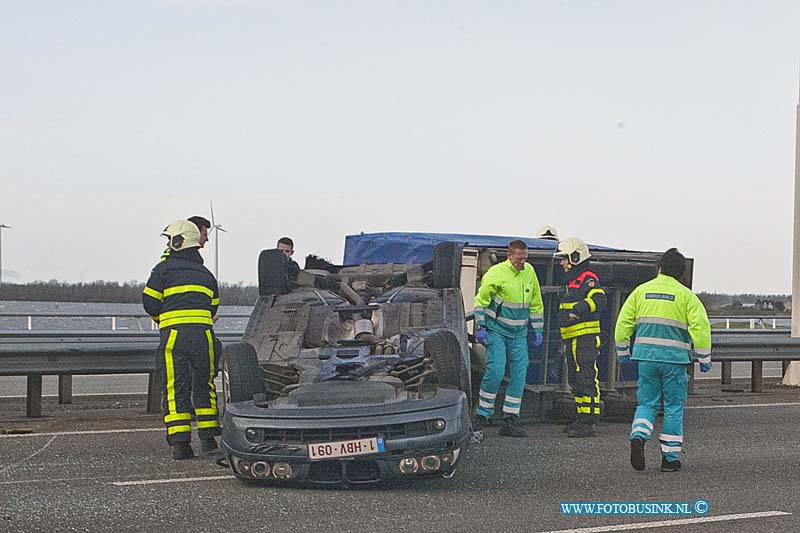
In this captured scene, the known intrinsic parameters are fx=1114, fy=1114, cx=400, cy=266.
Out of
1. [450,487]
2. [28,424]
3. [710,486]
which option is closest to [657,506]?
[710,486]

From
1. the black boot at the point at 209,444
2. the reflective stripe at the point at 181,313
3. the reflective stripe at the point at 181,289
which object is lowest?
the black boot at the point at 209,444

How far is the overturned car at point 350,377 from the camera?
283 inches

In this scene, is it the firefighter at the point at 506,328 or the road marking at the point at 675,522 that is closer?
the road marking at the point at 675,522

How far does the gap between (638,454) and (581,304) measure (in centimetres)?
238

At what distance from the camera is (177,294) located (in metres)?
9.01

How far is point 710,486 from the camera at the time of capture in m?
7.80

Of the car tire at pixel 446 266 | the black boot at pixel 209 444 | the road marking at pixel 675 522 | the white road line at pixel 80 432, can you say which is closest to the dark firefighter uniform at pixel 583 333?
the car tire at pixel 446 266

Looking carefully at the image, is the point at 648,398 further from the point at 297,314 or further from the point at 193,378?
the point at 193,378

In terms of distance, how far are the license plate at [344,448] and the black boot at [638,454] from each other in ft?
7.50

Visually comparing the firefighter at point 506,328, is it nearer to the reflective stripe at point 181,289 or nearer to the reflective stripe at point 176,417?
the reflective stripe at point 181,289

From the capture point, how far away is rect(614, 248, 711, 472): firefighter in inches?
332

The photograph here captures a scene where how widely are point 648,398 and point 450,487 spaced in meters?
1.87

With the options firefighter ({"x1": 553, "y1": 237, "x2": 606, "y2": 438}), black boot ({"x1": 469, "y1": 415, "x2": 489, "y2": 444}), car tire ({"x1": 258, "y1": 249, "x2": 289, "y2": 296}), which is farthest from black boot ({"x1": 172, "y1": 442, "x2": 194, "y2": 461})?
firefighter ({"x1": 553, "y1": 237, "x2": 606, "y2": 438})

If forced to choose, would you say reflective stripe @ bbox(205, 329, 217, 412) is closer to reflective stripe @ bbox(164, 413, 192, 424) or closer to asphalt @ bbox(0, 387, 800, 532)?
reflective stripe @ bbox(164, 413, 192, 424)
